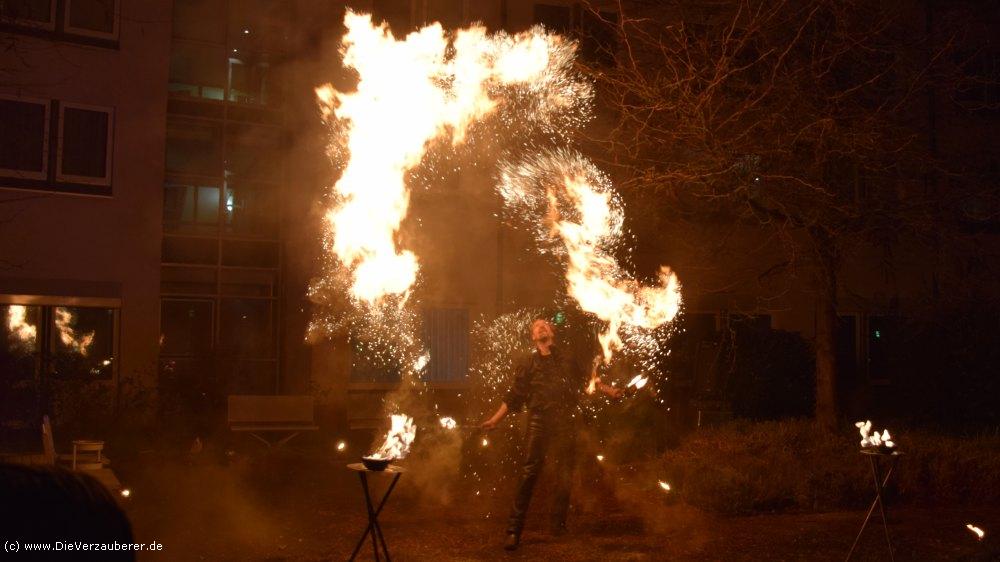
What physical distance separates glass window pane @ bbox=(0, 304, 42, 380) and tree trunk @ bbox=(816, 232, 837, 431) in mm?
12064

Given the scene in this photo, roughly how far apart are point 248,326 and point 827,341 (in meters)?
10.7

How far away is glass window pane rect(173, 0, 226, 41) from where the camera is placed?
1666cm

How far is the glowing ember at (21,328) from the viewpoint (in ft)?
47.2

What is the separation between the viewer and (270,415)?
526 inches

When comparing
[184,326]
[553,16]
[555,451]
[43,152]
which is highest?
[553,16]

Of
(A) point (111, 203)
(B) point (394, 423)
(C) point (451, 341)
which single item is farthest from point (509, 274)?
(B) point (394, 423)

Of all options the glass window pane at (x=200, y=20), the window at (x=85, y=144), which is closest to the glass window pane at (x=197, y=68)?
the glass window pane at (x=200, y=20)

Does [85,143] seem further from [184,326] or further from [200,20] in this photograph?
[184,326]

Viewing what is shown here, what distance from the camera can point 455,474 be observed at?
9.97 meters

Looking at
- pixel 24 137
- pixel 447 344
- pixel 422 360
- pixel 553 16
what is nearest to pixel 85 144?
pixel 24 137

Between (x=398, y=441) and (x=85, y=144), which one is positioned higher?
(x=85, y=144)

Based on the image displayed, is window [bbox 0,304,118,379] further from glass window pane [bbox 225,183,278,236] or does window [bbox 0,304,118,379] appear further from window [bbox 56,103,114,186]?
glass window pane [bbox 225,183,278,236]

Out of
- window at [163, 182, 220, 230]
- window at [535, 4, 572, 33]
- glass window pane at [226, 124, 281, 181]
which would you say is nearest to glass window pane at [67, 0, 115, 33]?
glass window pane at [226, 124, 281, 181]

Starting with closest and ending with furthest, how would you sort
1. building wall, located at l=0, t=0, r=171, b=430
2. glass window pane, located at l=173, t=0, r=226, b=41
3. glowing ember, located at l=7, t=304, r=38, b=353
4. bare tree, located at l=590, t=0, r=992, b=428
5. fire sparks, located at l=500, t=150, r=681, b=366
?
bare tree, located at l=590, t=0, r=992, b=428 → fire sparks, located at l=500, t=150, r=681, b=366 → building wall, located at l=0, t=0, r=171, b=430 → glowing ember, located at l=7, t=304, r=38, b=353 → glass window pane, located at l=173, t=0, r=226, b=41
